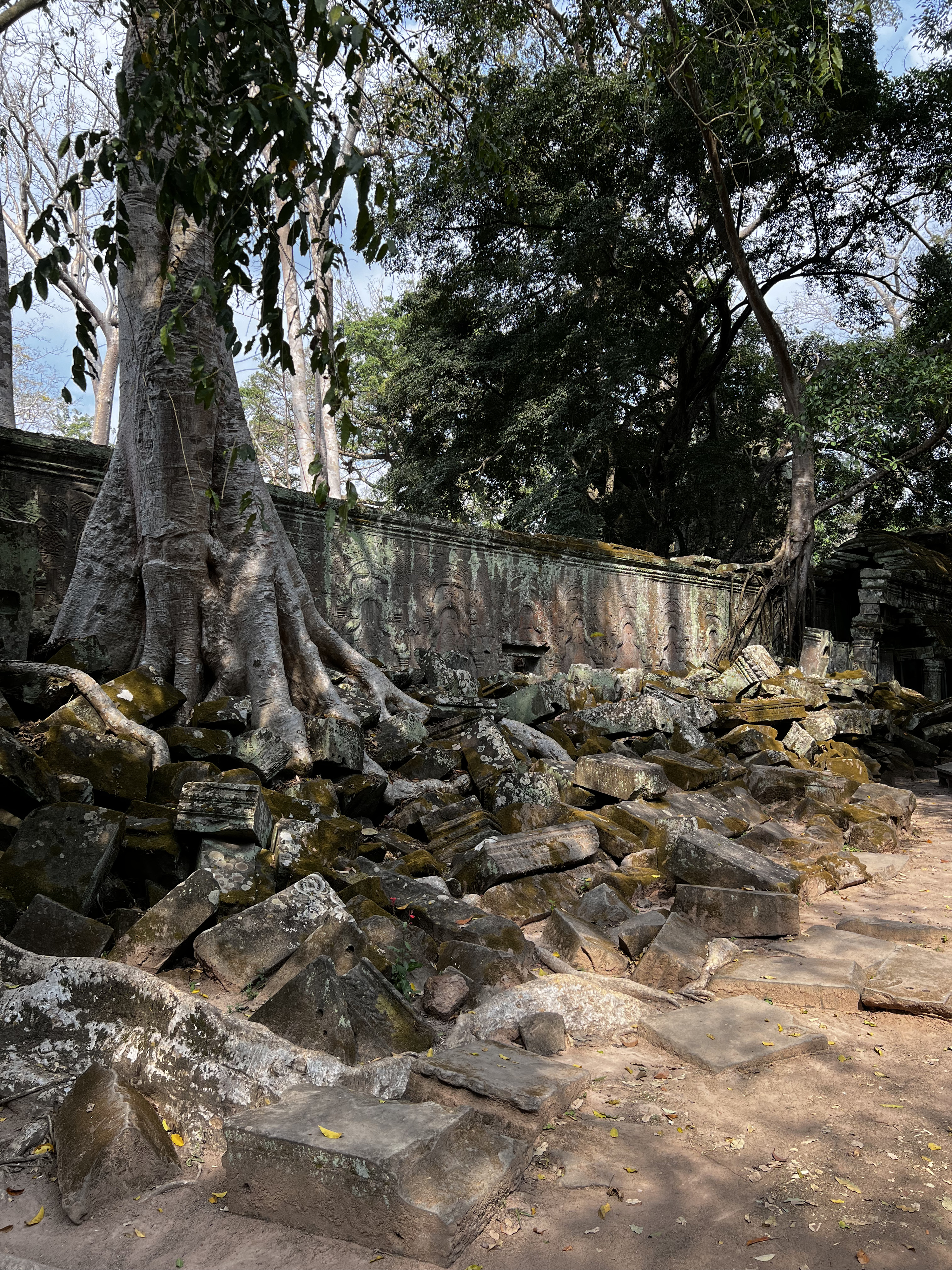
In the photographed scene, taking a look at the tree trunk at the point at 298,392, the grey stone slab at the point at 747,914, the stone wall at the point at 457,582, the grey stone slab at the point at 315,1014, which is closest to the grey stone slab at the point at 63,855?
the grey stone slab at the point at 315,1014

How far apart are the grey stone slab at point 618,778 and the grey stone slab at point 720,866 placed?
80 centimetres

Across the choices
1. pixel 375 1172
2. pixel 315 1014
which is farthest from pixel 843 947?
pixel 375 1172

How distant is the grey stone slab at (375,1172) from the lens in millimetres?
1458

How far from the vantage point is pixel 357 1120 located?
1.65m

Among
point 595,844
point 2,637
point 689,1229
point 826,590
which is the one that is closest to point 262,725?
point 2,637

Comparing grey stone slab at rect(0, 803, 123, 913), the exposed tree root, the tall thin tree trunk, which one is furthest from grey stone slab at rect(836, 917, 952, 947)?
the tall thin tree trunk

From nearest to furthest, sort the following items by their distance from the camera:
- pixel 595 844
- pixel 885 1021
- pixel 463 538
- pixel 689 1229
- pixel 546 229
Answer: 1. pixel 689 1229
2. pixel 885 1021
3. pixel 595 844
4. pixel 463 538
5. pixel 546 229

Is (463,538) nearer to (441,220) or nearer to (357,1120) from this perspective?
(357,1120)

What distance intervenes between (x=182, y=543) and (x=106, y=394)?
42.2ft

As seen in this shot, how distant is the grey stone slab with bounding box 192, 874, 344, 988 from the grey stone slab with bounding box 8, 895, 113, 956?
280mm

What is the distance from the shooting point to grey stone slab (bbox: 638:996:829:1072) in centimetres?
222

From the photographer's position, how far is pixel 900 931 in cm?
326

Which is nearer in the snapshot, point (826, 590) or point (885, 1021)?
point (885, 1021)

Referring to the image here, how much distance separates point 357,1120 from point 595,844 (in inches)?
91.2
